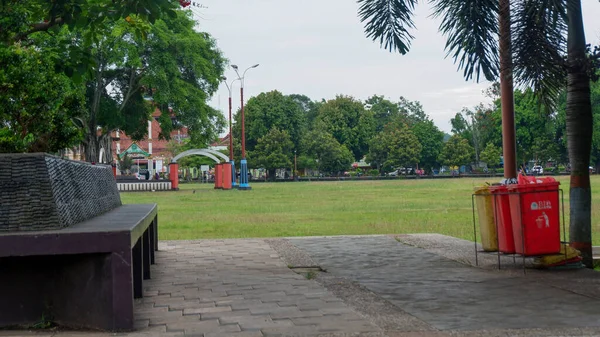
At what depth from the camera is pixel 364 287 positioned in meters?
6.50

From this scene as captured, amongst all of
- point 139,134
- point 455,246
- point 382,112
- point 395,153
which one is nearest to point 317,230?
point 455,246

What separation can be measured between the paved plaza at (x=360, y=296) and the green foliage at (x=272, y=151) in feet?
232

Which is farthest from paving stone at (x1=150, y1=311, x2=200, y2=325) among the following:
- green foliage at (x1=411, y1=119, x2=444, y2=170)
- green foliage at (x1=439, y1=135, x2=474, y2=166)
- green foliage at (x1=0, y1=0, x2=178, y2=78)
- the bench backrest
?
green foliage at (x1=411, y1=119, x2=444, y2=170)

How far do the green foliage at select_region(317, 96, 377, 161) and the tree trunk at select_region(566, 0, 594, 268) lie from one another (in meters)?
87.2

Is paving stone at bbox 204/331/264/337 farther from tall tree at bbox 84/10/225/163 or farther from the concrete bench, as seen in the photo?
tall tree at bbox 84/10/225/163

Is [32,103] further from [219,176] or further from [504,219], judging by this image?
[219,176]

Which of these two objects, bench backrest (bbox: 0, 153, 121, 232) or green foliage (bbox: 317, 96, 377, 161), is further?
green foliage (bbox: 317, 96, 377, 161)

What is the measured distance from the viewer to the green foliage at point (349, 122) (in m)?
96.1

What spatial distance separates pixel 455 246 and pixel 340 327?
5.56 meters

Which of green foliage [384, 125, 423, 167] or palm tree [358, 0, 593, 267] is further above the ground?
green foliage [384, 125, 423, 167]

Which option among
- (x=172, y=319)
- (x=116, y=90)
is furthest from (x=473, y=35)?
(x=116, y=90)

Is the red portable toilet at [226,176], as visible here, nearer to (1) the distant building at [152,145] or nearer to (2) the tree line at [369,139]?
(2) the tree line at [369,139]

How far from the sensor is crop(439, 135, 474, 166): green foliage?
93312mm

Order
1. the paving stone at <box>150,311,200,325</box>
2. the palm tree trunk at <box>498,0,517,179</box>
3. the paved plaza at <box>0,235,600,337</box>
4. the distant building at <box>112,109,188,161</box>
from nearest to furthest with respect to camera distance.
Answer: the paved plaza at <box>0,235,600,337</box>, the paving stone at <box>150,311,200,325</box>, the palm tree trunk at <box>498,0,517,179</box>, the distant building at <box>112,109,188,161</box>
